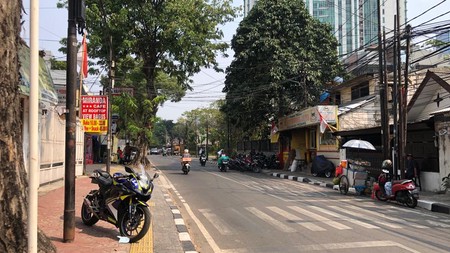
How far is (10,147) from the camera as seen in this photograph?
3.16 meters

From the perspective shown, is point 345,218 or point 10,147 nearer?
point 10,147

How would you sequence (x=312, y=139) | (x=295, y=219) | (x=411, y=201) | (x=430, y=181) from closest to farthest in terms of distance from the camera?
1. (x=295, y=219)
2. (x=411, y=201)
3. (x=430, y=181)
4. (x=312, y=139)

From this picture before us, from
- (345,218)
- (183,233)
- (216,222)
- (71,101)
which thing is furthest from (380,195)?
(71,101)

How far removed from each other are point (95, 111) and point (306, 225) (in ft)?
35.4

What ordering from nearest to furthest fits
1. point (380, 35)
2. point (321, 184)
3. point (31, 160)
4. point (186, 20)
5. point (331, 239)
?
1. point (31, 160)
2. point (331, 239)
3. point (380, 35)
4. point (321, 184)
5. point (186, 20)

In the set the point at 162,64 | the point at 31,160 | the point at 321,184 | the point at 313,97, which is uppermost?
the point at 162,64

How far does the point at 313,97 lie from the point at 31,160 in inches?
1031

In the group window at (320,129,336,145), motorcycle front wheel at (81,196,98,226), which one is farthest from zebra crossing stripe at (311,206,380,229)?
window at (320,129,336,145)

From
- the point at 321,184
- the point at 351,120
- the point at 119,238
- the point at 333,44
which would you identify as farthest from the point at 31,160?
the point at 333,44

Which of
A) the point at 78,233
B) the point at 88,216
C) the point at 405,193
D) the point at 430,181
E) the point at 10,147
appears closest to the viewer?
the point at 10,147

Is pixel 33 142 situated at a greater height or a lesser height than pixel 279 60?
lesser

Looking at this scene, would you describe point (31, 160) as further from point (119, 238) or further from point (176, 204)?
point (176, 204)

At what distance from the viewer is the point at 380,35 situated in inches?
633

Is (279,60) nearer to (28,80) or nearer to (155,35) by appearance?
(155,35)
